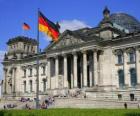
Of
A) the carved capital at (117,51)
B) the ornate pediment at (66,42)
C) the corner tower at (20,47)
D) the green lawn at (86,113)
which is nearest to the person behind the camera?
the green lawn at (86,113)

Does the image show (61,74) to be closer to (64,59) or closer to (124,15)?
(64,59)

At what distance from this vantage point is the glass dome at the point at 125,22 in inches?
3164

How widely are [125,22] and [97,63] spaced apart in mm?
17622

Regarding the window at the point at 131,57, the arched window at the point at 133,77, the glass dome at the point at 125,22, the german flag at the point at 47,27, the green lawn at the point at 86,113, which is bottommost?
the green lawn at the point at 86,113

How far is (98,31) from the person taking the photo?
71.0 m

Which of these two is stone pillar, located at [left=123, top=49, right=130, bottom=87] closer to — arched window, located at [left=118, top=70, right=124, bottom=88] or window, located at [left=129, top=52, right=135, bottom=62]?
window, located at [left=129, top=52, right=135, bottom=62]

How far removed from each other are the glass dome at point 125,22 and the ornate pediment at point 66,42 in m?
13.3

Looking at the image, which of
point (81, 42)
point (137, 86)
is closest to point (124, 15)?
point (81, 42)

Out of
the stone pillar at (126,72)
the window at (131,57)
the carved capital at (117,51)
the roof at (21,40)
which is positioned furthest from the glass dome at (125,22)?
the roof at (21,40)

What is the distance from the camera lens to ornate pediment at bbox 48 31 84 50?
2808 inches

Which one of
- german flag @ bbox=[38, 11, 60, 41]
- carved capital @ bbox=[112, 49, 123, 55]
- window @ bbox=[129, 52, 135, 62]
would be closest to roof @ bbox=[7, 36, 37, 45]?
carved capital @ bbox=[112, 49, 123, 55]

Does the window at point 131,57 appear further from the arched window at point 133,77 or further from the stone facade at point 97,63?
the arched window at point 133,77

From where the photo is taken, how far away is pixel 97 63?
68812mm

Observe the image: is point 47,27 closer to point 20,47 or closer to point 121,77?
point 121,77
